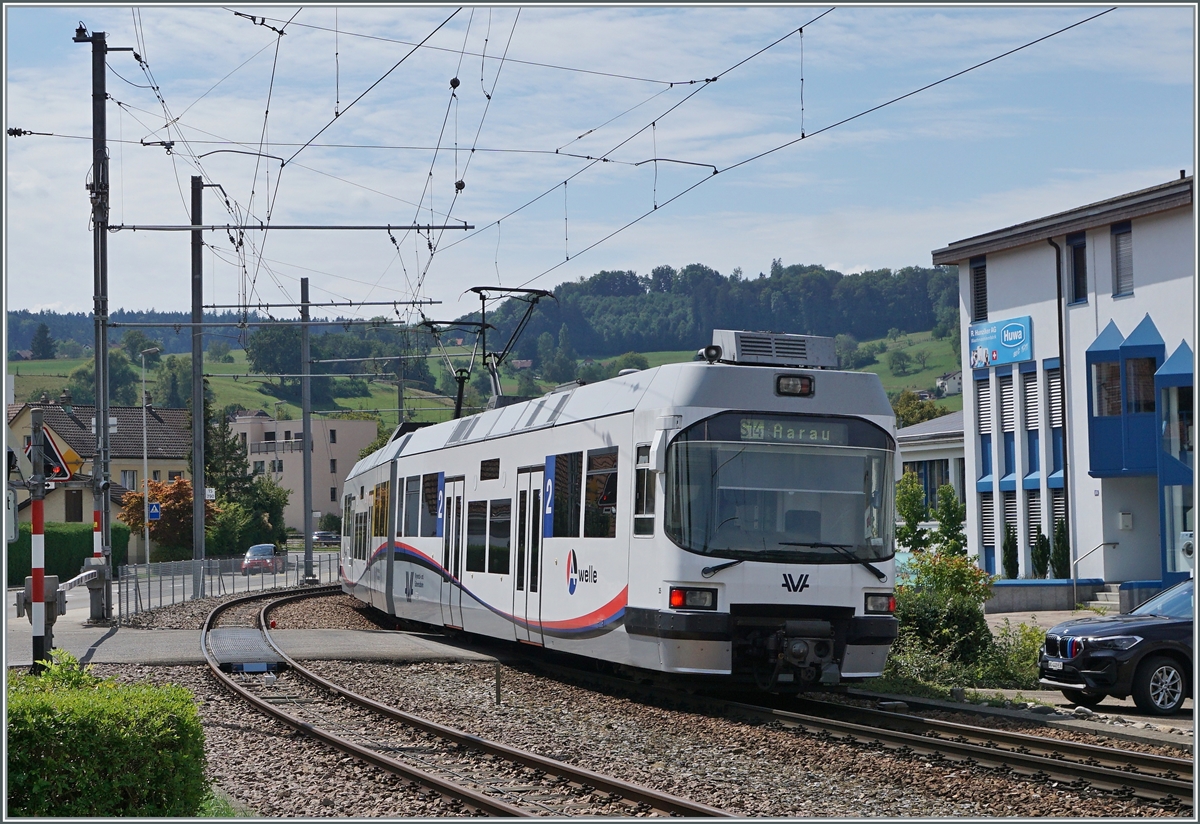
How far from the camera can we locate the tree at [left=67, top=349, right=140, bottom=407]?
145 meters

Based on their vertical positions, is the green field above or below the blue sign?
above

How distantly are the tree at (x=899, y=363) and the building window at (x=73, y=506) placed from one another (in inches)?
3819

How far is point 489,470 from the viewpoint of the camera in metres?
18.9

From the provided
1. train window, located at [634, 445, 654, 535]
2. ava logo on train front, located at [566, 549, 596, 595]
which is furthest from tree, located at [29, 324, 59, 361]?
train window, located at [634, 445, 654, 535]

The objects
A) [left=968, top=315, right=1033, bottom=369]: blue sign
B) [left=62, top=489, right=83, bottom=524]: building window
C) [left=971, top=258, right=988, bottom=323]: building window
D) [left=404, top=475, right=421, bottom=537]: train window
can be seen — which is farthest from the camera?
[left=62, top=489, right=83, bottom=524]: building window

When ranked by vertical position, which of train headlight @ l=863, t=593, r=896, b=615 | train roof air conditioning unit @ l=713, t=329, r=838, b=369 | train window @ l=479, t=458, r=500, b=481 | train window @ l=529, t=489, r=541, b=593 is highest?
train roof air conditioning unit @ l=713, t=329, r=838, b=369

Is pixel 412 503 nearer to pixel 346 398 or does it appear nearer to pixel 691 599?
pixel 691 599

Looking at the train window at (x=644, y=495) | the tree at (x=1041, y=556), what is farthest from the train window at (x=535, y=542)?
the tree at (x=1041, y=556)

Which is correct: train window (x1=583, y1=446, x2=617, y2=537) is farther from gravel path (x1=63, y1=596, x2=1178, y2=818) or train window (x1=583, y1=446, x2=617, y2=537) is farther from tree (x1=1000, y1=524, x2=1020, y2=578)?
tree (x1=1000, y1=524, x2=1020, y2=578)

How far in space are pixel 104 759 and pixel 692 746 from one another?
204 inches

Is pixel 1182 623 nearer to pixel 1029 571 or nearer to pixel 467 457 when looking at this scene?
pixel 467 457

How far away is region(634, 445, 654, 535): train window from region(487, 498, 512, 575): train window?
162 inches

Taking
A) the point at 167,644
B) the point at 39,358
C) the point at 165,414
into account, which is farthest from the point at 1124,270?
the point at 39,358

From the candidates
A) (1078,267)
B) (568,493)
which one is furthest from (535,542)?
(1078,267)
